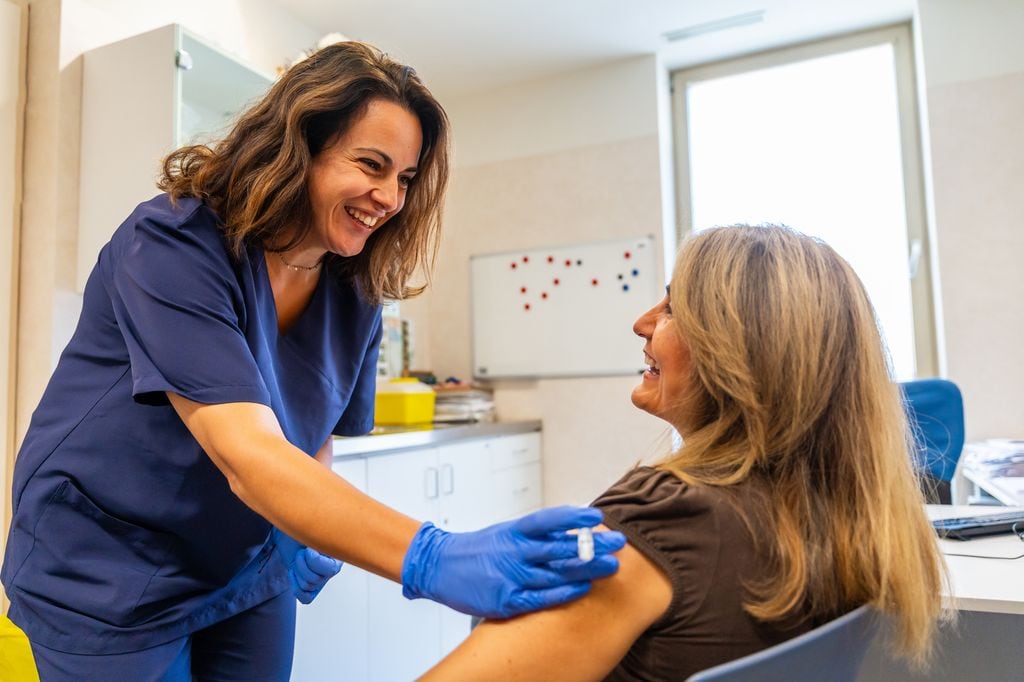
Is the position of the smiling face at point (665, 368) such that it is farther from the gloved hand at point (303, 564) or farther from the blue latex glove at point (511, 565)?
the gloved hand at point (303, 564)

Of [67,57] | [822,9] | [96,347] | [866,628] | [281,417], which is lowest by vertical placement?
[866,628]

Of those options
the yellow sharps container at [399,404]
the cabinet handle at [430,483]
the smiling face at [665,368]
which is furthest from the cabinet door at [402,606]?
the smiling face at [665,368]

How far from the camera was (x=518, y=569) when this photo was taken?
0.72 meters

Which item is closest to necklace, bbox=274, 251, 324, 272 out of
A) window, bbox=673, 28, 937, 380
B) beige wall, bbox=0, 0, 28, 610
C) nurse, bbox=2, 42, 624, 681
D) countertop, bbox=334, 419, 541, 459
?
nurse, bbox=2, 42, 624, 681

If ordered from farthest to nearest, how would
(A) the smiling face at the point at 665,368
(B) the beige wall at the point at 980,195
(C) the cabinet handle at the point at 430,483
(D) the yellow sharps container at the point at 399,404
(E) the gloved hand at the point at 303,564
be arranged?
1. (D) the yellow sharps container at the point at 399,404
2. (B) the beige wall at the point at 980,195
3. (C) the cabinet handle at the point at 430,483
4. (E) the gloved hand at the point at 303,564
5. (A) the smiling face at the point at 665,368

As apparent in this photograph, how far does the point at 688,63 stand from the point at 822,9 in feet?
2.19

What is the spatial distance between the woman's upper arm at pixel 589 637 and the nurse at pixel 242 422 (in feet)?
0.08

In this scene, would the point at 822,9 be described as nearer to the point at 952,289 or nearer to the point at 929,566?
the point at 952,289

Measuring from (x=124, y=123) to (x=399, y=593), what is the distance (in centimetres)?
154

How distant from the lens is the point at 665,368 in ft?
3.11

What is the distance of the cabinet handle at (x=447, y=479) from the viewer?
2.56m

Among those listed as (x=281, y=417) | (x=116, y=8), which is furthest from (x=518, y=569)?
(x=116, y=8)

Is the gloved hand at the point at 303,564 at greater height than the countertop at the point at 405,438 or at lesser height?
lesser

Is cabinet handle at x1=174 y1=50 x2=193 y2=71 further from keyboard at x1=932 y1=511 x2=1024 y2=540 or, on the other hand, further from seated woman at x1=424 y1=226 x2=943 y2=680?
keyboard at x1=932 y1=511 x2=1024 y2=540
